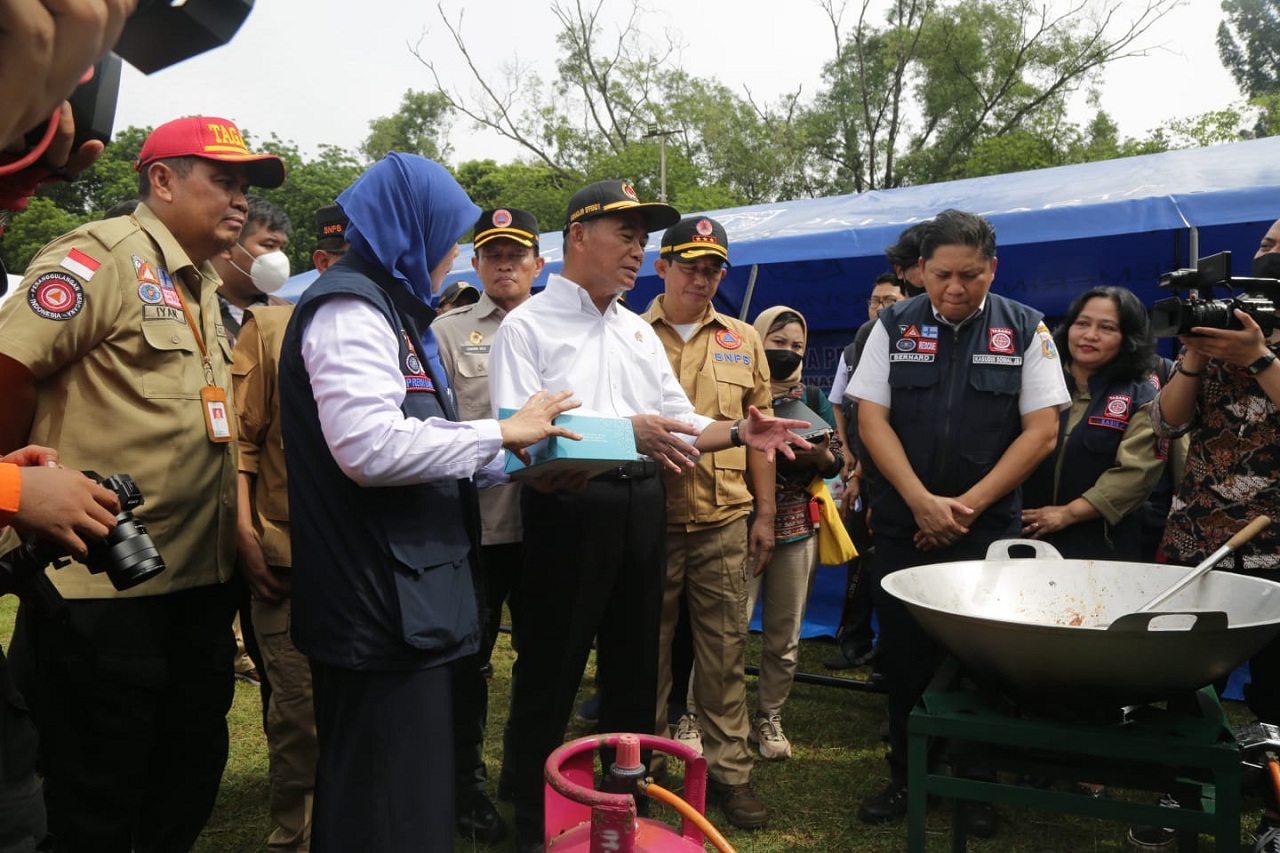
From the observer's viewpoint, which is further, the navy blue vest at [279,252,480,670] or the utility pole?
the utility pole

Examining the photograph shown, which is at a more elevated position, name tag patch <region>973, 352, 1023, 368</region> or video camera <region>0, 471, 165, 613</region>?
name tag patch <region>973, 352, 1023, 368</region>

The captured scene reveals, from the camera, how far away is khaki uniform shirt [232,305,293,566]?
274 centimetres

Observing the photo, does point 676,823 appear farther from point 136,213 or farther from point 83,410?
point 136,213

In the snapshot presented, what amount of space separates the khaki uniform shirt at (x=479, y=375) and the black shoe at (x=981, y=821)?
181 centimetres

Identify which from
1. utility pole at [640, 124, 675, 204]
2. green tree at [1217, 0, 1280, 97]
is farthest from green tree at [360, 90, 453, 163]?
green tree at [1217, 0, 1280, 97]

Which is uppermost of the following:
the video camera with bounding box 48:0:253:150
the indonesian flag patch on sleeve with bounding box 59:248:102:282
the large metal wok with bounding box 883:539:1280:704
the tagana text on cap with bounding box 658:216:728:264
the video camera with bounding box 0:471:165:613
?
the tagana text on cap with bounding box 658:216:728:264

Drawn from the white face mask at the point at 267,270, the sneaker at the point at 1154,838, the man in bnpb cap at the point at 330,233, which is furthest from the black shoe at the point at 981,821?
the white face mask at the point at 267,270

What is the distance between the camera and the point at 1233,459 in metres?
2.89

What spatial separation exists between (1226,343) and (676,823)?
7.22 ft

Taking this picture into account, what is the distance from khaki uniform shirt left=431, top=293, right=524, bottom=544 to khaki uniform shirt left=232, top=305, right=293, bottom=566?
0.72 metres

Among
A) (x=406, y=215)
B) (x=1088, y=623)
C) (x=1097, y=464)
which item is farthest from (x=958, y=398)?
(x=406, y=215)

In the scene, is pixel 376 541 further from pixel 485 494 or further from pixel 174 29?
pixel 485 494

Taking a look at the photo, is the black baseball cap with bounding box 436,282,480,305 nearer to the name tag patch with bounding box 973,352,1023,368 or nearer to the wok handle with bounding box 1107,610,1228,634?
the name tag patch with bounding box 973,352,1023,368

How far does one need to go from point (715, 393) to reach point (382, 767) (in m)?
2.00
